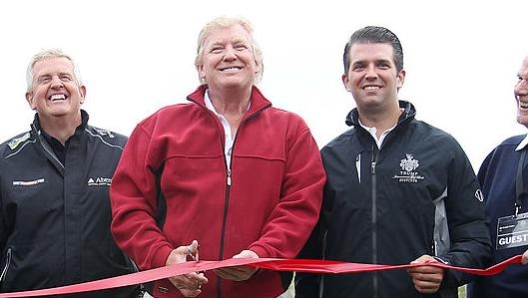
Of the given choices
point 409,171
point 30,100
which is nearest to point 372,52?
point 409,171

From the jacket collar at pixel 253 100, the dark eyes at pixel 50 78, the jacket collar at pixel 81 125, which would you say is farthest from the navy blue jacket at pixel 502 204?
the dark eyes at pixel 50 78

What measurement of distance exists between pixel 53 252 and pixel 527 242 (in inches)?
136

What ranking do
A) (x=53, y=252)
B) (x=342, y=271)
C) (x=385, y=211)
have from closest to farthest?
(x=342, y=271) → (x=385, y=211) → (x=53, y=252)

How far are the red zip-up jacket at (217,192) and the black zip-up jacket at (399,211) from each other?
25 cm

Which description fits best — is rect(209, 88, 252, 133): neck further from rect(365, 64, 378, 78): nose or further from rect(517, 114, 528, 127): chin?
rect(517, 114, 528, 127): chin

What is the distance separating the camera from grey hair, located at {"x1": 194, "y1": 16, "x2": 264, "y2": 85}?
476 cm

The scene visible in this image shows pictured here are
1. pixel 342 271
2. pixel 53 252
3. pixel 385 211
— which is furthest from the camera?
pixel 53 252

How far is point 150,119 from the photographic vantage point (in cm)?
484

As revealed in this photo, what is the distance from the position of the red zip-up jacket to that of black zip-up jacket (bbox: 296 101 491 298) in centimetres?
25

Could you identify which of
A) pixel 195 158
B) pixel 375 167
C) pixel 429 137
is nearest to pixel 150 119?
pixel 195 158

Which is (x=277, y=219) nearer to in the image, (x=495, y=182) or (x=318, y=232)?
(x=318, y=232)

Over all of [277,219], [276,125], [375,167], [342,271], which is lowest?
[342,271]

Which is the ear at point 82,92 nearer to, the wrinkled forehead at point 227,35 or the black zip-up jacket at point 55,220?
the black zip-up jacket at point 55,220

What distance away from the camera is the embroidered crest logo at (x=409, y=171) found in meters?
4.62
